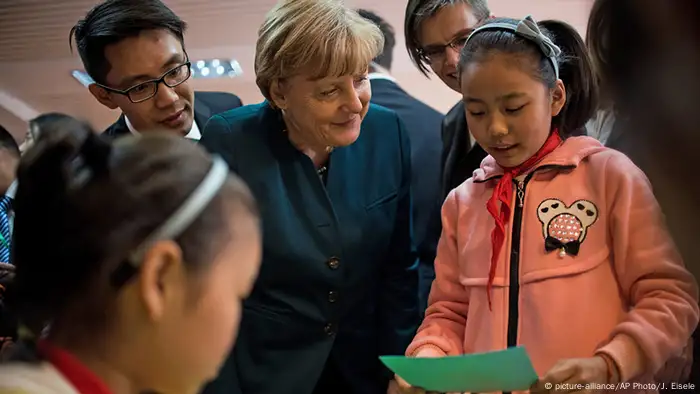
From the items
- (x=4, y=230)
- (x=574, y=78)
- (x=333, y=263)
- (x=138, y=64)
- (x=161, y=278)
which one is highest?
(x=574, y=78)

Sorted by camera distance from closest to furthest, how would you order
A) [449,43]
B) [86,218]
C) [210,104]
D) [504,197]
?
A: [86,218] → [504,197] → [449,43] → [210,104]

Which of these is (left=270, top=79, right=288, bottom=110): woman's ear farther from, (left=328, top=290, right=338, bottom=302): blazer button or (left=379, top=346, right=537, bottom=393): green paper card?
(left=379, top=346, right=537, bottom=393): green paper card

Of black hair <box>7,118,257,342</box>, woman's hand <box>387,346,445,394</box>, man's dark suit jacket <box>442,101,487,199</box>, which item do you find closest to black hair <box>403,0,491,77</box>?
man's dark suit jacket <box>442,101,487,199</box>

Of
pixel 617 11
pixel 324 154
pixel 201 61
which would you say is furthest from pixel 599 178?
pixel 201 61

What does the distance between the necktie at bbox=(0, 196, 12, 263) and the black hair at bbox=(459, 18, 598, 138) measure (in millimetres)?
682

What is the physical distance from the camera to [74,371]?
538mm

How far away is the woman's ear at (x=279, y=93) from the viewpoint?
93 cm

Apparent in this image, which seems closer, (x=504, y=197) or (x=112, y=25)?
(x=504, y=197)

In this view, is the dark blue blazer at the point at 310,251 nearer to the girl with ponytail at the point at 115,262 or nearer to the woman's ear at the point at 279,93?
the woman's ear at the point at 279,93

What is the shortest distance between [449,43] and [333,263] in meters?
0.39

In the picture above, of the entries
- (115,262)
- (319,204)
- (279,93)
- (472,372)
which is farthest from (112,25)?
(472,372)

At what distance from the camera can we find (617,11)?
0.69 meters

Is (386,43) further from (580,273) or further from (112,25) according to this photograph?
(580,273)

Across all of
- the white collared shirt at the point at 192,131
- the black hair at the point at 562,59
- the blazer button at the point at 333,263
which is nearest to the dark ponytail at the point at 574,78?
the black hair at the point at 562,59
